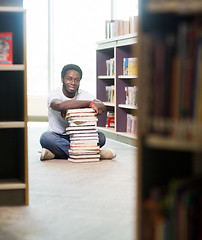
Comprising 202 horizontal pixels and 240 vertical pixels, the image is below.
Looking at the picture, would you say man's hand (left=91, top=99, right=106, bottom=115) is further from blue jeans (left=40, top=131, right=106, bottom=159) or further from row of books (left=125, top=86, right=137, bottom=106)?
row of books (left=125, top=86, right=137, bottom=106)

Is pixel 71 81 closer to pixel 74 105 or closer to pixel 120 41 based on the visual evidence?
pixel 74 105

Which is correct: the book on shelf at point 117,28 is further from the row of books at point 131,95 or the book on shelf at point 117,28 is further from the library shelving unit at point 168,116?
the library shelving unit at point 168,116

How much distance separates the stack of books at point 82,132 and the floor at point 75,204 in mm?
140

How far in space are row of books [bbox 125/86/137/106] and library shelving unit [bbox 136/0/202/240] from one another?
13.6 feet

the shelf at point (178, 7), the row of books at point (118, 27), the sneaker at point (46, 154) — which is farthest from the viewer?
the row of books at point (118, 27)

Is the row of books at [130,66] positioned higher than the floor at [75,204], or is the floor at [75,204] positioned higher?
the row of books at [130,66]

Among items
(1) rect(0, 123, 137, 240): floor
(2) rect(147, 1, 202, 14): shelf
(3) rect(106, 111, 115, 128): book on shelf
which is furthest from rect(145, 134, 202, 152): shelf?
(3) rect(106, 111, 115, 128): book on shelf

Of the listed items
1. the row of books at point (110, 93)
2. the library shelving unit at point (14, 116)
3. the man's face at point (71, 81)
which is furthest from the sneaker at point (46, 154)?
the row of books at point (110, 93)

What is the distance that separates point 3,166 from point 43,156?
1.40m

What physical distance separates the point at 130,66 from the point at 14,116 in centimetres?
286

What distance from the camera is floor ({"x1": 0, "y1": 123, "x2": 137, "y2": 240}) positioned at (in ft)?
8.38

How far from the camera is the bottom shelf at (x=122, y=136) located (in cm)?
568

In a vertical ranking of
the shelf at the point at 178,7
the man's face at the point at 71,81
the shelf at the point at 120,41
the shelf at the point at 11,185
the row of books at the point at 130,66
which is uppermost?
the shelf at the point at 120,41

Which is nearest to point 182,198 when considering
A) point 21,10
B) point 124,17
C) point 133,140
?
point 21,10
